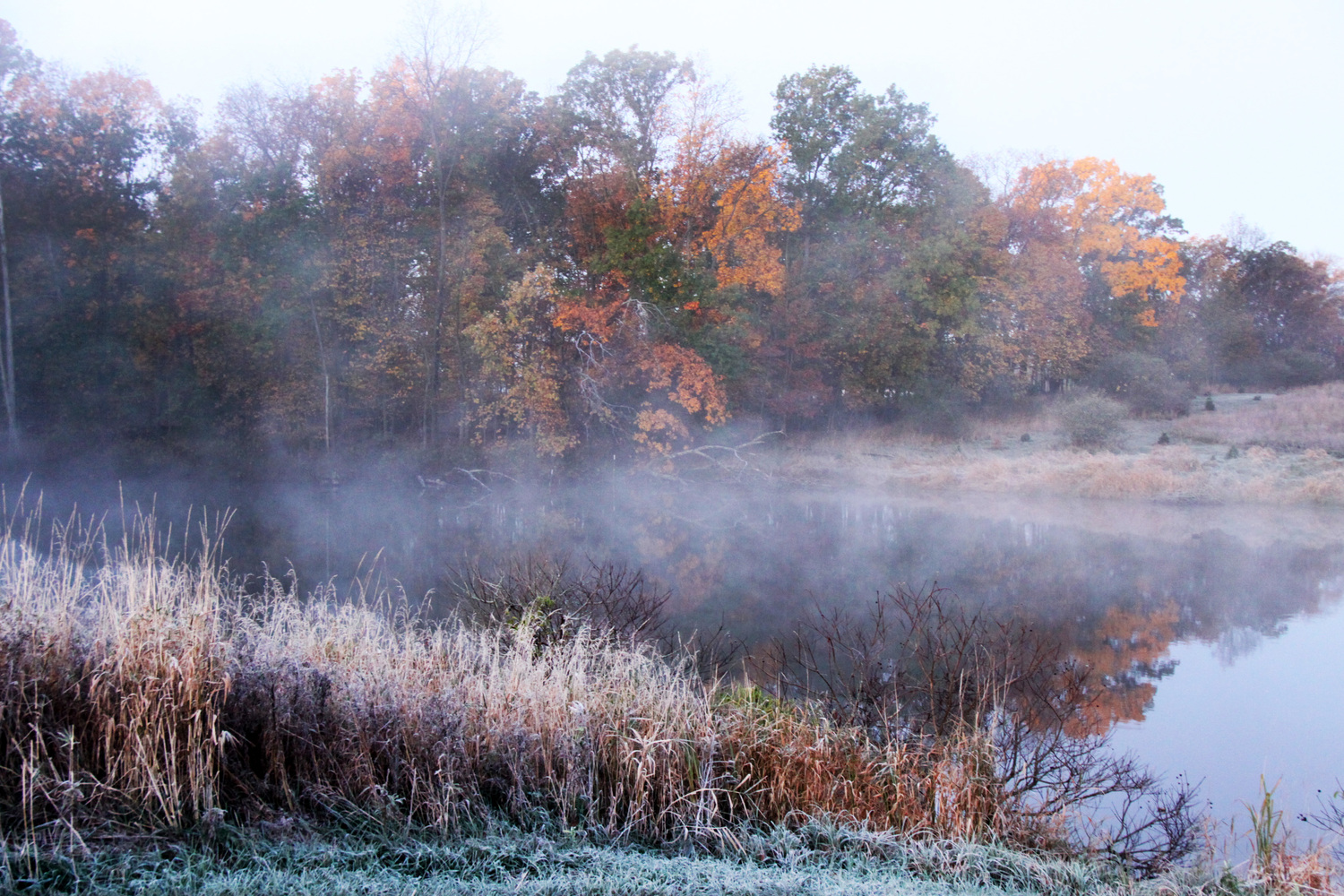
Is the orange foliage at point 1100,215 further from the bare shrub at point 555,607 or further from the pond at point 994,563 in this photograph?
the bare shrub at point 555,607

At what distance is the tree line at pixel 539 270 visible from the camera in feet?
68.7

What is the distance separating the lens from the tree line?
20938 mm

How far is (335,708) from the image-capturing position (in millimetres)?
4195

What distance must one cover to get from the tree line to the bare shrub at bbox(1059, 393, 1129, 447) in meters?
4.24

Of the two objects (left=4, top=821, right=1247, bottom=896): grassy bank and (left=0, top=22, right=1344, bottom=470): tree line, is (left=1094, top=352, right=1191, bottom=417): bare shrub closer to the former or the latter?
(left=0, top=22, right=1344, bottom=470): tree line

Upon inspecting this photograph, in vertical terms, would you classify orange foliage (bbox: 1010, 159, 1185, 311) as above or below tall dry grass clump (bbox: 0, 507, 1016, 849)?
above

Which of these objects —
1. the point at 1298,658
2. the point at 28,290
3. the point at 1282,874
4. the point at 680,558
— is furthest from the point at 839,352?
the point at 1282,874

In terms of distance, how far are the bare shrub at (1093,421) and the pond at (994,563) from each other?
13.6 ft

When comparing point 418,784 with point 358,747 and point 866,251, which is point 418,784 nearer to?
point 358,747

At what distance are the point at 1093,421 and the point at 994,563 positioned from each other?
1076 cm

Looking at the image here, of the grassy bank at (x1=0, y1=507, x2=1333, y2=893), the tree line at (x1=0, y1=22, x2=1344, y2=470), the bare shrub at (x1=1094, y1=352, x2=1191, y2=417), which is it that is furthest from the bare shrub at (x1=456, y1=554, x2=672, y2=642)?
the bare shrub at (x1=1094, y1=352, x2=1191, y2=417)

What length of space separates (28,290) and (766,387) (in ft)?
62.6

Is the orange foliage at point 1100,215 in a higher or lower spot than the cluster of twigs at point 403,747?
higher

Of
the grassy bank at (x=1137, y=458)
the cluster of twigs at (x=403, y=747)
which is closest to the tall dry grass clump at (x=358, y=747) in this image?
→ the cluster of twigs at (x=403, y=747)
